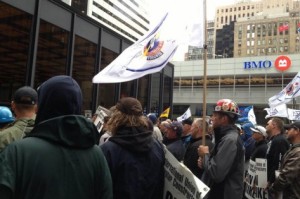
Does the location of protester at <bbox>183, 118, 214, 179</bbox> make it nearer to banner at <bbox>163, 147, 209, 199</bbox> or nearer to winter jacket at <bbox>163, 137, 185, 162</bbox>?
winter jacket at <bbox>163, 137, 185, 162</bbox>

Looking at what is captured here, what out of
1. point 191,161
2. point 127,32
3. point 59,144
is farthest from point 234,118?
point 127,32

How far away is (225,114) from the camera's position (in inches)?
176

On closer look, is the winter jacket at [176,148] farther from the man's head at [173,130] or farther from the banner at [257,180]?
the banner at [257,180]

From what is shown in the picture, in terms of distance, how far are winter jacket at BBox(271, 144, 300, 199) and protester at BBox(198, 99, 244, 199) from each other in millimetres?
597

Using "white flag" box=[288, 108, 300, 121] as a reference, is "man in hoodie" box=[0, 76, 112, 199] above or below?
below

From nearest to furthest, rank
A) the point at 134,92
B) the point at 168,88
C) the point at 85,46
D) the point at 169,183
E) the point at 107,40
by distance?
the point at 169,183
the point at 85,46
the point at 107,40
the point at 134,92
the point at 168,88

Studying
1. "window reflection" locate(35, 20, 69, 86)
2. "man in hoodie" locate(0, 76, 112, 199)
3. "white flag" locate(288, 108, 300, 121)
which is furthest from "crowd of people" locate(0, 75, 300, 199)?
"white flag" locate(288, 108, 300, 121)

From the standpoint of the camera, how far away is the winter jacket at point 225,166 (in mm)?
4066

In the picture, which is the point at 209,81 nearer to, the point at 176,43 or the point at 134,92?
the point at 134,92

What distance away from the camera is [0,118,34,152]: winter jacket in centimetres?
327

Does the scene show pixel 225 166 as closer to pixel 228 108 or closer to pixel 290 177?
pixel 228 108

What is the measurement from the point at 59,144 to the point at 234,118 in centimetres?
297


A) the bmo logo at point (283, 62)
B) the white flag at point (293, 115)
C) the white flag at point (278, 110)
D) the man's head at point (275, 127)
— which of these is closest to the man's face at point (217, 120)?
the man's head at point (275, 127)

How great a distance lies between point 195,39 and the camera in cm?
535
